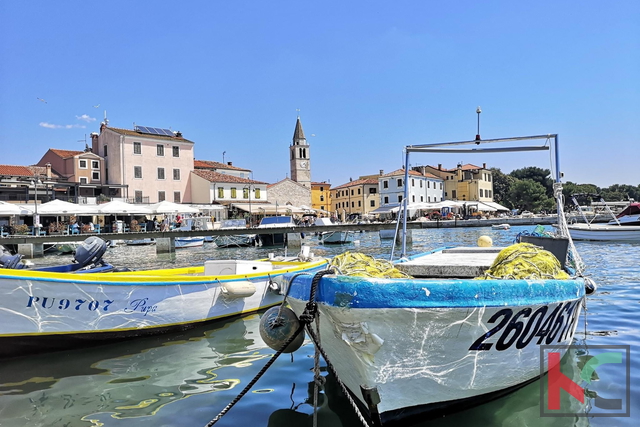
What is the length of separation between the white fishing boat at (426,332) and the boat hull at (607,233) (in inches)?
975

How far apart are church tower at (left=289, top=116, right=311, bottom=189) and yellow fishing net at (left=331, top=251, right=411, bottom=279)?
79698 millimetres

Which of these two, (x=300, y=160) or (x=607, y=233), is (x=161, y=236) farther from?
(x=300, y=160)

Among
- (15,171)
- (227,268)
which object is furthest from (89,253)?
(15,171)

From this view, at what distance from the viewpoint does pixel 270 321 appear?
4273mm

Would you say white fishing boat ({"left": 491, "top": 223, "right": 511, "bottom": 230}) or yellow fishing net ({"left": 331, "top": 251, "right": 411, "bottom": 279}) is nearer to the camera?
yellow fishing net ({"left": 331, "top": 251, "right": 411, "bottom": 279})

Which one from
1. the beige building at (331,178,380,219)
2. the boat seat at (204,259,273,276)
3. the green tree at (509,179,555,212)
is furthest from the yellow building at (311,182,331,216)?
the boat seat at (204,259,273,276)

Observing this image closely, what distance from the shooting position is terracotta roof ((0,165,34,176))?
42.8 metres

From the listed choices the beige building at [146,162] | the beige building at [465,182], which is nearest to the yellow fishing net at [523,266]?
the beige building at [146,162]

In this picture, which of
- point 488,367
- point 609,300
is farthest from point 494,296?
point 609,300

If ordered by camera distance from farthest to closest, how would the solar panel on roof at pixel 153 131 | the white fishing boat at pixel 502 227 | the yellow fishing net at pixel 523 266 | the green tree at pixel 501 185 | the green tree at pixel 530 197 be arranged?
the green tree at pixel 501 185, the green tree at pixel 530 197, the solar panel on roof at pixel 153 131, the white fishing boat at pixel 502 227, the yellow fishing net at pixel 523 266

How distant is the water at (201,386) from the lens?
15.7 ft

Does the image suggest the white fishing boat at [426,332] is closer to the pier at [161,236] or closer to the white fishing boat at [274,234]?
the pier at [161,236]

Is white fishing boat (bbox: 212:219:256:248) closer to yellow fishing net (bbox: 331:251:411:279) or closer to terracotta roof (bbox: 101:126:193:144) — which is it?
terracotta roof (bbox: 101:126:193:144)

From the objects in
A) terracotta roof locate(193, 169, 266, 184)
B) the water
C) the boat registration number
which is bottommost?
the water
